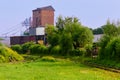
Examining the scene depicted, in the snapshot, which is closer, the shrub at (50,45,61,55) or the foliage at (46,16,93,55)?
the foliage at (46,16,93,55)

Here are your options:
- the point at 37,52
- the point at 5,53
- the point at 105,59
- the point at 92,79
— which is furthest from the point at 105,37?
the point at 37,52

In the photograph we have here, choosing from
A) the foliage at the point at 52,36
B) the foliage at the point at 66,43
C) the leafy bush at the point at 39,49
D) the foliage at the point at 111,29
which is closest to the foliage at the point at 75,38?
the foliage at the point at 66,43

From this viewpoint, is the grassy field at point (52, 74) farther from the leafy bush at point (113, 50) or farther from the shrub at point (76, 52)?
the shrub at point (76, 52)

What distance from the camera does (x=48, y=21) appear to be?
107375 mm

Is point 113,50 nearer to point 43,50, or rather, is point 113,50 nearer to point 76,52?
point 76,52

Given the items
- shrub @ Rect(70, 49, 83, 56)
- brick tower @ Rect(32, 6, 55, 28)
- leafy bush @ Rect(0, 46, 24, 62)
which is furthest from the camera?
brick tower @ Rect(32, 6, 55, 28)

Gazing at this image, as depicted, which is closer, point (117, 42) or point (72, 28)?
point (117, 42)

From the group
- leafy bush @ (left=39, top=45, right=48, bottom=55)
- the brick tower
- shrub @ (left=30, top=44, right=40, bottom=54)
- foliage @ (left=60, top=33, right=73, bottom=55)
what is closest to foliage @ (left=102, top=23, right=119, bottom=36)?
foliage @ (left=60, top=33, right=73, bottom=55)

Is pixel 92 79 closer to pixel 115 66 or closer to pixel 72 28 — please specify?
pixel 115 66

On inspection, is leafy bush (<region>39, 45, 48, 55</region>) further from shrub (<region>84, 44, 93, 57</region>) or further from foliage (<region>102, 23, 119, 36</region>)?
foliage (<region>102, 23, 119, 36</region>)

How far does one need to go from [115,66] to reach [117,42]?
15.2ft

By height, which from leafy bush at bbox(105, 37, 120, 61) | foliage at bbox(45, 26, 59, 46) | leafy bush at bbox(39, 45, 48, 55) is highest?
foliage at bbox(45, 26, 59, 46)

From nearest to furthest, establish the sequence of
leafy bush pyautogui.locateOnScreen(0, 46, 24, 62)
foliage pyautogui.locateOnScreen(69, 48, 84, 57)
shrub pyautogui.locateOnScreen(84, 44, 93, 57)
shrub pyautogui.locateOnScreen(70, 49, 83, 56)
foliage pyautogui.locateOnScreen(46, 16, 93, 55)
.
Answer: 1. leafy bush pyautogui.locateOnScreen(0, 46, 24, 62)
2. shrub pyautogui.locateOnScreen(84, 44, 93, 57)
3. foliage pyautogui.locateOnScreen(69, 48, 84, 57)
4. shrub pyautogui.locateOnScreen(70, 49, 83, 56)
5. foliage pyautogui.locateOnScreen(46, 16, 93, 55)

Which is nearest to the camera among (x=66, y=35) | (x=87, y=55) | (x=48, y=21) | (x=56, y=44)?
(x=87, y=55)
